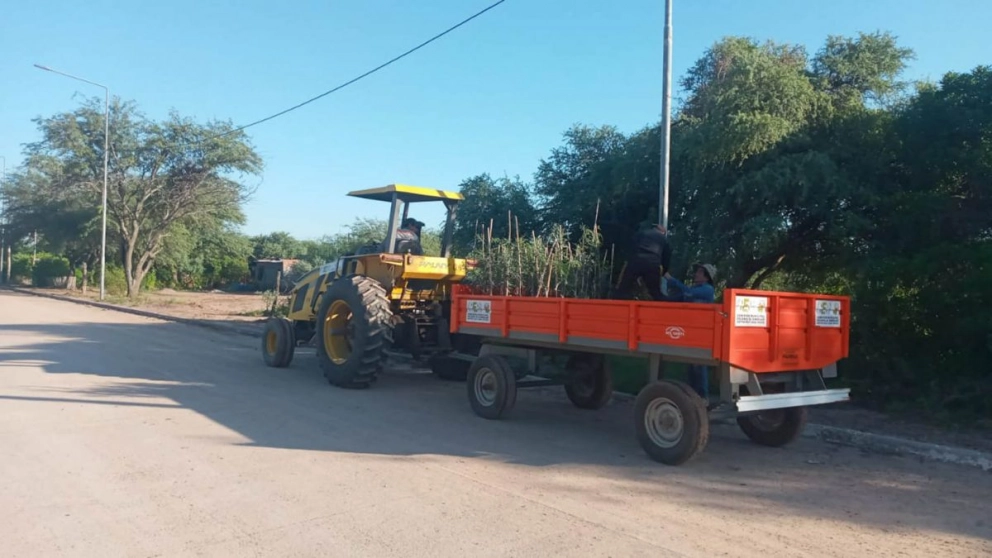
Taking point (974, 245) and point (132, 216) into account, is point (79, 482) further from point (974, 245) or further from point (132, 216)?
point (132, 216)

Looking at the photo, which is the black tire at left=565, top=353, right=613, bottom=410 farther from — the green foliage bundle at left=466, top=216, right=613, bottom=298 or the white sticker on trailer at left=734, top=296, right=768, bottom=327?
the white sticker on trailer at left=734, top=296, right=768, bottom=327

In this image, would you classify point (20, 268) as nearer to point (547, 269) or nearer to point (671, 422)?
point (547, 269)

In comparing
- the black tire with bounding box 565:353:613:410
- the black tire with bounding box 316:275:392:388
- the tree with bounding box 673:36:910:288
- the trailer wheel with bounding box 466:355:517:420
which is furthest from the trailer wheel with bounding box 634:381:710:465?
the tree with bounding box 673:36:910:288

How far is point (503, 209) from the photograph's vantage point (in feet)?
52.5

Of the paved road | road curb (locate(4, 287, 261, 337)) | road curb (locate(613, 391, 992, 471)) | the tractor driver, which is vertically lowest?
the paved road

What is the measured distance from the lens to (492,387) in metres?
8.91

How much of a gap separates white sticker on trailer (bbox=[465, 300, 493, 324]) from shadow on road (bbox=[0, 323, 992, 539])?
1178 mm

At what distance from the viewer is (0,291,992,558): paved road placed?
4.84m

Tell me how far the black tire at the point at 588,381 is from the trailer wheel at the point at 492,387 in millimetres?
1029

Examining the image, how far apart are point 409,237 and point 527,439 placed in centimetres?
475

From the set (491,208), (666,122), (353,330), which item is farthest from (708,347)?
(491,208)

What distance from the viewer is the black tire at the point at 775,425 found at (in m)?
7.55

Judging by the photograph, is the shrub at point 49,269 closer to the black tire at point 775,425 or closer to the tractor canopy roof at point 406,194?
the tractor canopy roof at point 406,194

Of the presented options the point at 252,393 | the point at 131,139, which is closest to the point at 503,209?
the point at 252,393
